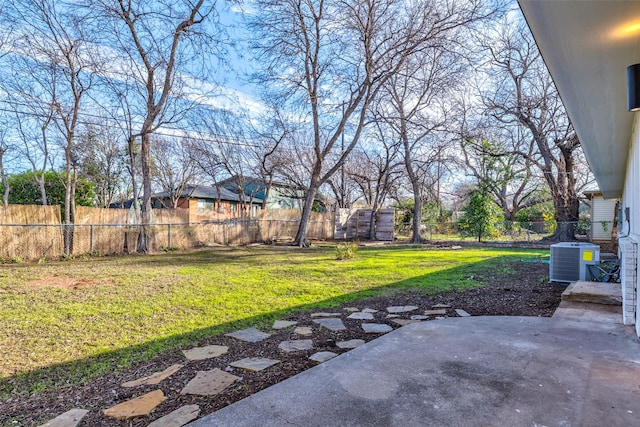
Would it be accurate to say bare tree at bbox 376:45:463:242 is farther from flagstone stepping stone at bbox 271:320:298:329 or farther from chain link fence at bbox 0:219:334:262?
flagstone stepping stone at bbox 271:320:298:329

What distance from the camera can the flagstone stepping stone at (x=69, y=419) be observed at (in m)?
1.90

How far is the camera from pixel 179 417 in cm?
192

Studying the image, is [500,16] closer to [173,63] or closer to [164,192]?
[173,63]

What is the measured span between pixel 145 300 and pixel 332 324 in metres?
2.64

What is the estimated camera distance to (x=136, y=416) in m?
1.97

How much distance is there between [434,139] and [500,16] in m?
6.32

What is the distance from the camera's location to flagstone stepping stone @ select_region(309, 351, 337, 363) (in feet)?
9.00

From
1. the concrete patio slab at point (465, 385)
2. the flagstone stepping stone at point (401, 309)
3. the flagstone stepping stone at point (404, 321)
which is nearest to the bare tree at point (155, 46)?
the flagstone stepping stone at point (401, 309)

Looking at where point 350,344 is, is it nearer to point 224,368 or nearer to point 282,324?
point 282,324

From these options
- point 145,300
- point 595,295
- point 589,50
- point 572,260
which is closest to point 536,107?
point 572,260

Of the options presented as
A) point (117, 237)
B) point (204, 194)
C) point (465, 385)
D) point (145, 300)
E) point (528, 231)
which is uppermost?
point (204, 194)

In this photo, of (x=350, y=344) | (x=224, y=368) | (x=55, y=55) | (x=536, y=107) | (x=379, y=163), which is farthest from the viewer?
(x=379, y=163)

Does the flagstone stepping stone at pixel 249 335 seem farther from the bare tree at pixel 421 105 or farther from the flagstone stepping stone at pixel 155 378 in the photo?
the bare tree at pixel 421 105

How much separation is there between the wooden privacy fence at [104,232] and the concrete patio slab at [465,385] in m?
8.94
